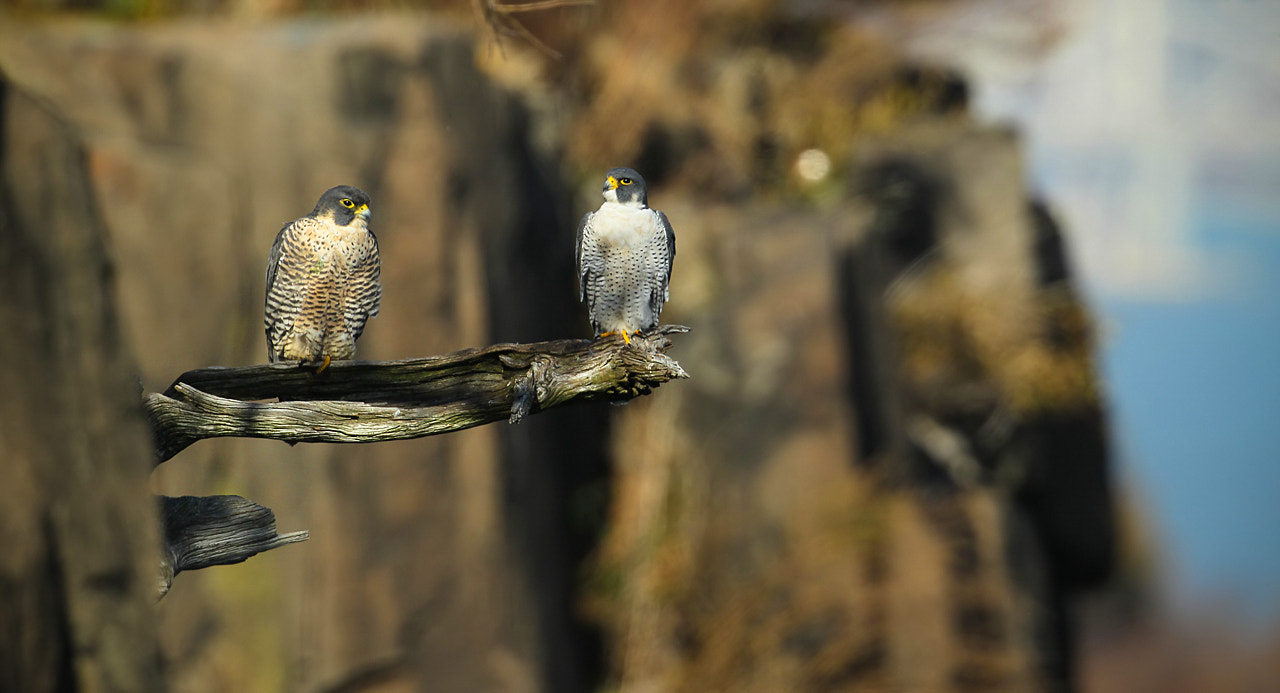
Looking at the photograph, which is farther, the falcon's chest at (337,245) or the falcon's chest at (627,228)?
the falcon's chest at (627,228)

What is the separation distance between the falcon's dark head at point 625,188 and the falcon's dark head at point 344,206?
0.54m

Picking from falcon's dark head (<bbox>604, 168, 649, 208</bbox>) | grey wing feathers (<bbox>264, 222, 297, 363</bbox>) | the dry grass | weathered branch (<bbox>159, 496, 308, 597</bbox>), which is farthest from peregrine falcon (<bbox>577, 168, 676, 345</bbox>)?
the dry grass

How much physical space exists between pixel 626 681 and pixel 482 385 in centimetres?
458

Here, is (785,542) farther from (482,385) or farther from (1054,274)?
(482,385)

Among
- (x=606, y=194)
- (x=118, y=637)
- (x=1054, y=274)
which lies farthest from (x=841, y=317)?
(x=118, y=637)

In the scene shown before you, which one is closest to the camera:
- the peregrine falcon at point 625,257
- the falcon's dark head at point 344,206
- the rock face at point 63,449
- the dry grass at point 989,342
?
the rock face at point 63,449

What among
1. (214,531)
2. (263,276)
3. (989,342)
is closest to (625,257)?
(214,531)

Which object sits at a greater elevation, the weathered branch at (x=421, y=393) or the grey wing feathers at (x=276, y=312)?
the grey wing feathers at (x=276, y=312)

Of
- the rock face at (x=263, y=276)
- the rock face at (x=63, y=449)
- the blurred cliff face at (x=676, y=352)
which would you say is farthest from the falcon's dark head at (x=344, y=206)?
the blurred cliff face at (x=676, y=352)

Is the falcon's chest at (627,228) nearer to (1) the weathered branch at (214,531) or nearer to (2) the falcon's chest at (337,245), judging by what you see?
(2) the falcon's chest at (337,245)

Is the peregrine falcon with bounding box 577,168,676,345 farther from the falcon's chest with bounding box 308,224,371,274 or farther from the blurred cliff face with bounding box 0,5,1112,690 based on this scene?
the blurred cliff face with bounding box 0,5,1112,690

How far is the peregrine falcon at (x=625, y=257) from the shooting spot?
2.56 metres

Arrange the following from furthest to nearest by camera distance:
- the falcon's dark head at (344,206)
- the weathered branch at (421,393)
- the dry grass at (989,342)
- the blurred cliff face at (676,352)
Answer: the dry grass at (989,342) → the blurred cliff face at (676,352) → the falcon's dark head at (344,206) → the weathered branch at (421,393)

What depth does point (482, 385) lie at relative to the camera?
227cm
